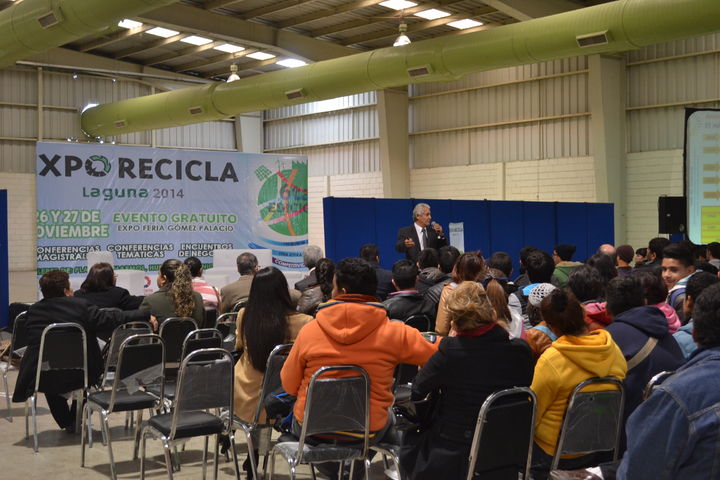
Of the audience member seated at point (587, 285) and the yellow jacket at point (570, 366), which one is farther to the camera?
the audience member seated at point (587, 285)

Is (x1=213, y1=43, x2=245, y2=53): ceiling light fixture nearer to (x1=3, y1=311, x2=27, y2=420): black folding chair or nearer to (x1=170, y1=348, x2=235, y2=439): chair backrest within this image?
(x1=3, y1=311, x2=27, y2=420): black folding chair

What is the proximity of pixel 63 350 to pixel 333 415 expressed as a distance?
7.43ft

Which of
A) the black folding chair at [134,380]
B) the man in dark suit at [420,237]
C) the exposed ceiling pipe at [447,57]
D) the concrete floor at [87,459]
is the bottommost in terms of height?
the concrete floor at [87,459]

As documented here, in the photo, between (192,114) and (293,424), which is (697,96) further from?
(293,424)

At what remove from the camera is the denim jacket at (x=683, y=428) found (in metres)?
1.50

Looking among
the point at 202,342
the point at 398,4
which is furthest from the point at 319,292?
the point at 398,4

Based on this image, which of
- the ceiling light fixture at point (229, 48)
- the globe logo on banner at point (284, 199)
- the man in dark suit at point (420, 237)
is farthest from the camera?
the ceiling light fixture at point (229, 48)

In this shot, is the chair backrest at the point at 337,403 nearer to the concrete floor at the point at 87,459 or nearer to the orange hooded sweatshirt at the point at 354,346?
the orange hooded sweatshirt at the point at 354,346

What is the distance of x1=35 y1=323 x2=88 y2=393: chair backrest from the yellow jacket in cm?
287

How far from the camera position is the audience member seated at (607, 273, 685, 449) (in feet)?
10.1

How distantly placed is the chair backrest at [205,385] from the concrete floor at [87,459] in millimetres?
874

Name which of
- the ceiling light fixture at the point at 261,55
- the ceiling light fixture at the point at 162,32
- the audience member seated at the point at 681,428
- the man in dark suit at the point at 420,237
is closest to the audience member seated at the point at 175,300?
the man in dark suit at the point at 420,237

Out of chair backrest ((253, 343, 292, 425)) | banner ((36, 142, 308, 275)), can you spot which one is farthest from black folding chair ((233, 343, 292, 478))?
banner ((36, 142, 308, 275))

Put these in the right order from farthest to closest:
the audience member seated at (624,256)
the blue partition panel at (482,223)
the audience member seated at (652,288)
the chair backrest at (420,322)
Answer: the blue partition panel at (482,223) < the audience member seated at (624,256) < the chair backrest at (420,322) < the audience member seated at (652,288)
